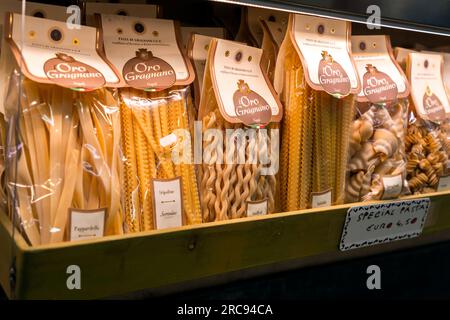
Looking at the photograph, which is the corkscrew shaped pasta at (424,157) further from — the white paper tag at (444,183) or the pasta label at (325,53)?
the pasta label at (325,53)

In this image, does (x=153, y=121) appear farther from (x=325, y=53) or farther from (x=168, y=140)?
(x=325, y=53)

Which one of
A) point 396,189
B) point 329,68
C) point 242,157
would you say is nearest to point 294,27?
point 329,68

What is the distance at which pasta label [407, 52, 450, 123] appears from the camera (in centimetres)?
115

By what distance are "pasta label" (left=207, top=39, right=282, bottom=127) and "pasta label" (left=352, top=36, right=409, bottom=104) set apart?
226mm

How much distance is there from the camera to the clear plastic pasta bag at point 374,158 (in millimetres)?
1036

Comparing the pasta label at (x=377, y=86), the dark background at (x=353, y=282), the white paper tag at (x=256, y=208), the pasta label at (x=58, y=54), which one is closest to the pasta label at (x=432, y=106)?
the pasta label at (x=377, y=86)

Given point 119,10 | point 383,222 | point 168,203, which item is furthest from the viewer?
point 383,222

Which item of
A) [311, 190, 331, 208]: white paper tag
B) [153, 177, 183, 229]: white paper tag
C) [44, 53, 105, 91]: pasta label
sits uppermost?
[44, 53, 105, 91]: pasta label

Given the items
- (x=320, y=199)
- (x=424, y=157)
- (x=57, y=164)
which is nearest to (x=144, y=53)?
(x=57, y=164)

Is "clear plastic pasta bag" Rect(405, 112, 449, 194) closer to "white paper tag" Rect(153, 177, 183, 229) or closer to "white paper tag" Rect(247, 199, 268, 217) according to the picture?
"white paper tag" Rect(247, 199, 268, 217)

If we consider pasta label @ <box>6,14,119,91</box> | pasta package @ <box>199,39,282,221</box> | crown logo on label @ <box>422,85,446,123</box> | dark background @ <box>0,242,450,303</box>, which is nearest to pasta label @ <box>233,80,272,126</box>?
pasta package @ <box>199,39,282,221</box>

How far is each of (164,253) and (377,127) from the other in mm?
572

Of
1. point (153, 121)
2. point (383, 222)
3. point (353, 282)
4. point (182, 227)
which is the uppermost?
point (153, 121)

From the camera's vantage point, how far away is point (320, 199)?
3.18 feet
